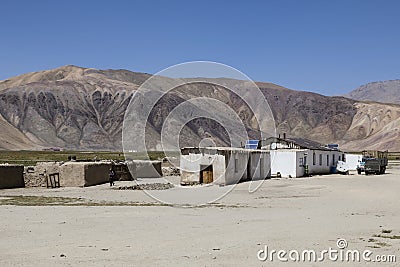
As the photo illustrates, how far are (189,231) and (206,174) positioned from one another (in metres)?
22.6

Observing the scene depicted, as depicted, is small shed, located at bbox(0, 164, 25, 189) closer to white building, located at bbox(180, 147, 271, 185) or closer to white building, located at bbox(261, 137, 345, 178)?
white building, located at bbox(180, 147, 271, 185)

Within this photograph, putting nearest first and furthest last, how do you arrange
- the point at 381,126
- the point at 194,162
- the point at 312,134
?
the point at 194,162
the point at 381,126
the point at 312,134

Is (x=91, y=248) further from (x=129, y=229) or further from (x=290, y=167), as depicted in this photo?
(x=290, y=167)

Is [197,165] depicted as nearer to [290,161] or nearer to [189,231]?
[290,161]

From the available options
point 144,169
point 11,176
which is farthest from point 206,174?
point 11,176

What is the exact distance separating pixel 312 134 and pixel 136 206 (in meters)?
154

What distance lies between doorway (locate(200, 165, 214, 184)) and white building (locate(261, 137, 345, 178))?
1407 centimetres

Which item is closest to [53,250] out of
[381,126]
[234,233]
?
[234,233]

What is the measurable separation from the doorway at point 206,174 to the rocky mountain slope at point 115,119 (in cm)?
→ 7890

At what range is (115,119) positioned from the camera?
485ft

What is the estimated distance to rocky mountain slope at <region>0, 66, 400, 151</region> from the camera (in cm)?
13775

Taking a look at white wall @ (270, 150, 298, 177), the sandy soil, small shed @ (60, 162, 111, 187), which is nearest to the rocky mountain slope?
white wall @ (270, 150, 298, 177)

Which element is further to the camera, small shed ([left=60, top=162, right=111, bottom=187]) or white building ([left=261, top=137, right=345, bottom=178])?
white building ([left=261, top=137, right=345, bottom=178])

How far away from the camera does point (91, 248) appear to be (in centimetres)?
1330
